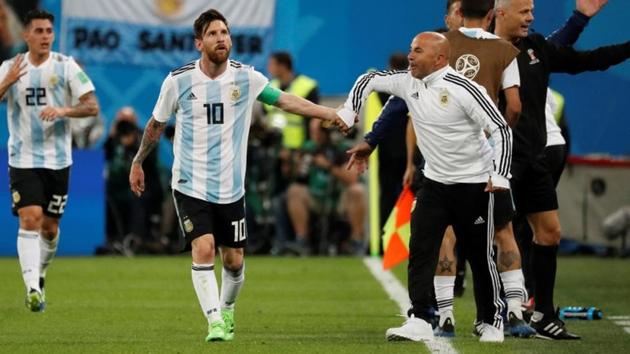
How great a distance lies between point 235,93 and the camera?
9.98 metres

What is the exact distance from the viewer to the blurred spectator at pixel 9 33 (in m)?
21.7

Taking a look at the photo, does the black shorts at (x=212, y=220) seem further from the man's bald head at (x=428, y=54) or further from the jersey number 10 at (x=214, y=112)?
the man's bald head at (x=428, y=54)

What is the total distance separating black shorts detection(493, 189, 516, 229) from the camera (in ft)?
31.7

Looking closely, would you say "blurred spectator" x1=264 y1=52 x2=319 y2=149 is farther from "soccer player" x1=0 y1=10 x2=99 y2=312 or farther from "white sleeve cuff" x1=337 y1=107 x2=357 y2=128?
"white sleeve cuff" x1=337 y1=107 x2=357 y2=128

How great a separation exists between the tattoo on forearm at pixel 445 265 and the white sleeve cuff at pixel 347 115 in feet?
3.86

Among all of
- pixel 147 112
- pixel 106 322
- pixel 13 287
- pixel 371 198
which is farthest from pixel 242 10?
pixel 106 322

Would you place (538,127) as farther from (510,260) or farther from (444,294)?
(444,294)

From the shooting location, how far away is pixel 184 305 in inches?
509

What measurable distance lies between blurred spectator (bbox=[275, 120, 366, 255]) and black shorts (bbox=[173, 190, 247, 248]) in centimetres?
993

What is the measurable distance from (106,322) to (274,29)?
11.2 meters

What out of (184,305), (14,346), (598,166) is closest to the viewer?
(14,346)

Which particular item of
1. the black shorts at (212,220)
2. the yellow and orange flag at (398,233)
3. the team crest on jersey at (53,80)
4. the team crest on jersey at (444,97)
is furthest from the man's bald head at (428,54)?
the team crest on jersey at (53,80)

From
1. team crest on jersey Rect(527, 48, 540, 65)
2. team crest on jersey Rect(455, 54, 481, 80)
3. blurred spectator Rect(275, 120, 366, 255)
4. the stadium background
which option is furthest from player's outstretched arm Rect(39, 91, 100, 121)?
the stadium background

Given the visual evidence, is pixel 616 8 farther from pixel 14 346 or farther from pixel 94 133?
pixel 94 133
